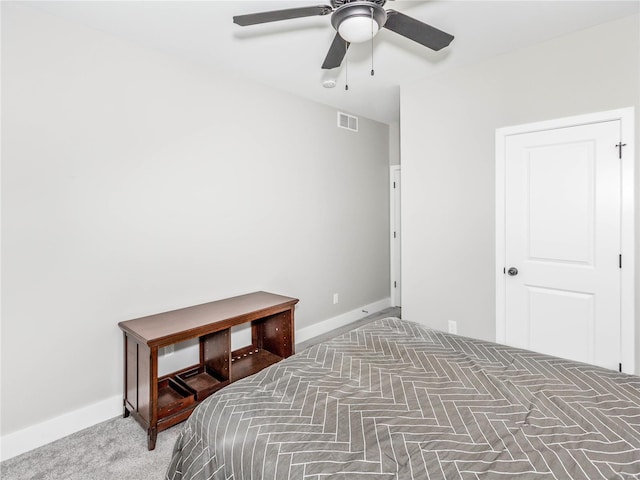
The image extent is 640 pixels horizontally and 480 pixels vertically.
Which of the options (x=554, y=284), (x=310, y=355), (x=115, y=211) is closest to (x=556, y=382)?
(x=310, y=355)

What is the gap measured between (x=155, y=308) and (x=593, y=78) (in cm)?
360

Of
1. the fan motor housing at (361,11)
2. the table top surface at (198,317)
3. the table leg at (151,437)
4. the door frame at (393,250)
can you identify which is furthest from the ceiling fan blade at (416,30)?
the door frame at (393,250)

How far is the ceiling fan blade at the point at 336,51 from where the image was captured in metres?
1.88

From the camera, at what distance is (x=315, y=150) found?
13.1 feet

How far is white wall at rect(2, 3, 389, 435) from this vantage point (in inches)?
83.5

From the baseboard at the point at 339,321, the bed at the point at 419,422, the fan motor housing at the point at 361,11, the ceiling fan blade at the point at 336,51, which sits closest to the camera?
the bed at the point at 419,422

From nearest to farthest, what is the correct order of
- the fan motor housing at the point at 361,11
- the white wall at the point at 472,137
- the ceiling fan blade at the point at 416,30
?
the fan motor housing at the point at 361,11
the ceiling fan blade at the point at 416,30
the white wall at the point at 472,137

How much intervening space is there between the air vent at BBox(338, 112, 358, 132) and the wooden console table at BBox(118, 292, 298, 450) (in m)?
2.29

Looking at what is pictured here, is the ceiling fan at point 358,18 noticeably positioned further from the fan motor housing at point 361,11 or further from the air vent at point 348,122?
the air vent at point 348,122

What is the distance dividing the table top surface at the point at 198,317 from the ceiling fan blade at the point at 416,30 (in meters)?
Result: 2.09

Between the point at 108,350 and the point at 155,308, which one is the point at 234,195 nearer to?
the point at 155,308

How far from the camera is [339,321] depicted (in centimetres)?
432

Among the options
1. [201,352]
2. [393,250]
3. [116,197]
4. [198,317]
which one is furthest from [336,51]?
[393,250]

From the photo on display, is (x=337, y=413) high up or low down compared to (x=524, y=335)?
up
